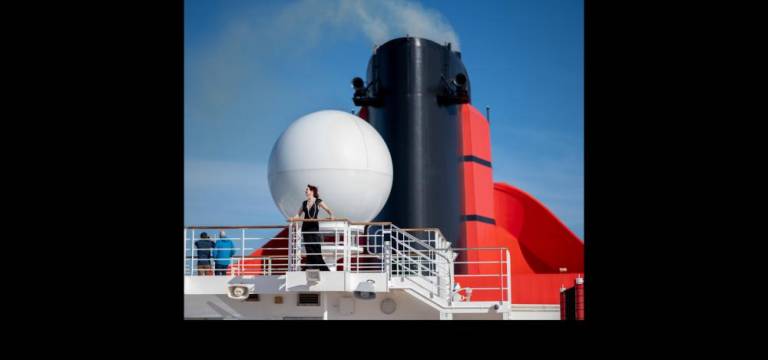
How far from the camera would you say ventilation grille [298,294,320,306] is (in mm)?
10359

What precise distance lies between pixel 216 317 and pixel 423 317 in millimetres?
2821

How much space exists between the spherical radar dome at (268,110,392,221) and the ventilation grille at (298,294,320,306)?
4.14ft

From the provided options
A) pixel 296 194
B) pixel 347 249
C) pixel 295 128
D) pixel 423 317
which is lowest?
pixel 423 317

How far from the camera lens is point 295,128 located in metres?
11.3

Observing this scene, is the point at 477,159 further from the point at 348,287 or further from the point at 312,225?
the point at 348,287

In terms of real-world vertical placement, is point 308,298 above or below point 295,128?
below

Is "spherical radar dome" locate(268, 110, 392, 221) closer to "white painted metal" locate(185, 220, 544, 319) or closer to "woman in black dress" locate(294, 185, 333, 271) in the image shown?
"white painted metal" locate(185, 220, 544, 319)

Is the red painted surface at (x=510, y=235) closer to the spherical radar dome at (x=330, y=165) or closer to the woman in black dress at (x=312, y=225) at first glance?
the spherical radar dome at (x=330, y=165)

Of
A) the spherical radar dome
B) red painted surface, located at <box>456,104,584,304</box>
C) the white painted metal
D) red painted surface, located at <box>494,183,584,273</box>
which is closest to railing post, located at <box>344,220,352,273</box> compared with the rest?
the white painted metal

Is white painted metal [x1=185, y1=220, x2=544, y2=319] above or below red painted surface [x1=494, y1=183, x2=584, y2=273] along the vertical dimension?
below

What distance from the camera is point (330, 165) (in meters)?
10.9
